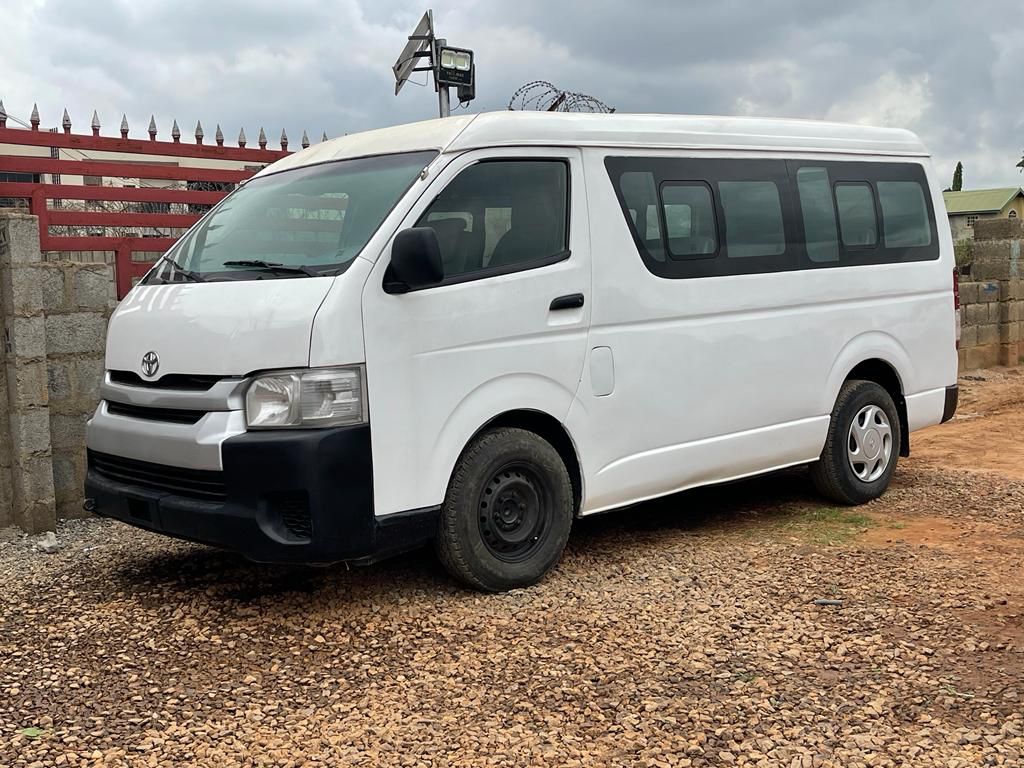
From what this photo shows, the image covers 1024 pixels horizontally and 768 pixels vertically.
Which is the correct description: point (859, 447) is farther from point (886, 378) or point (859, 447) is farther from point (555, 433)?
point (555, 433)

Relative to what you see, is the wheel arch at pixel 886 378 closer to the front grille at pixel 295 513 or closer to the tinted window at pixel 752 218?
the tinted window at pixel 752 218

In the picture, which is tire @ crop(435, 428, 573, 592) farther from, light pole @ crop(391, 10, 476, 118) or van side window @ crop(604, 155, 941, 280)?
light pole @ crop(391, 10, 476, 118)

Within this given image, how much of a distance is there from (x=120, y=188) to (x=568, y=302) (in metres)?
4.89

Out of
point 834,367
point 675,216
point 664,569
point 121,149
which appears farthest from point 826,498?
point 121,149

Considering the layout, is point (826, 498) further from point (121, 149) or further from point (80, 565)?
point (121, 149)

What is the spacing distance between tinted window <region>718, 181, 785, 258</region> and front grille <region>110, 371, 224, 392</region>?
3024 millimetres

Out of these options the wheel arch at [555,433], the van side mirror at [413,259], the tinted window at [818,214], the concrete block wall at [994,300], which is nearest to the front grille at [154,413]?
the van side mirror at [413,259]

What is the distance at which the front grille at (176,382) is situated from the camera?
4578 millimetres

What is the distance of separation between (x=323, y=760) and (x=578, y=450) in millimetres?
2246

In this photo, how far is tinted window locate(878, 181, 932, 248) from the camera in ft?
22.7

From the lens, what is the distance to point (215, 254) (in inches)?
204

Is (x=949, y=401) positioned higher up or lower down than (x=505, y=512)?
higher up

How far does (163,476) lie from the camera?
4762 millimetres

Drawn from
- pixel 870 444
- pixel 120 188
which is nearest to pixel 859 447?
pixel 870 444
